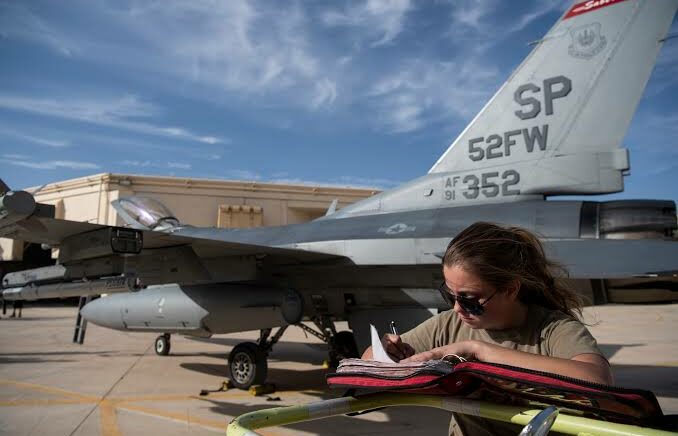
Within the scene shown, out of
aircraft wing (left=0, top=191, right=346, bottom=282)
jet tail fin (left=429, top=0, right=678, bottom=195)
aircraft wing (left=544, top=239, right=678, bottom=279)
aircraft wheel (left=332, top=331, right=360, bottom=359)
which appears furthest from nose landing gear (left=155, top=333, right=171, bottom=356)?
aircraft wing (left=544, top=239, right=678, bottom=279)

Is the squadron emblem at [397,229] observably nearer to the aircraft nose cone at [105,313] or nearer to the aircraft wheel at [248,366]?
the aircraft wheel at [248,366]

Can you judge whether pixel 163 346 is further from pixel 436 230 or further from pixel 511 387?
pixel 511 387

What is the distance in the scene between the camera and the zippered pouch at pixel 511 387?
120 cm

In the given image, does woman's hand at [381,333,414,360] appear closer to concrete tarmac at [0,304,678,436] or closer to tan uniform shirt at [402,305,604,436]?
tan uniform shirt at [402,305,604,436]

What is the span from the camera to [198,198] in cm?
2522

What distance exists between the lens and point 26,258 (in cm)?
3453

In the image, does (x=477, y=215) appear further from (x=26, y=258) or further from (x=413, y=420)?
(x=26, y=258)

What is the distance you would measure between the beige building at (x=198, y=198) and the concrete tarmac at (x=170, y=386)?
1091 centimetres

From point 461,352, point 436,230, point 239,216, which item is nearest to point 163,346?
point 436,230

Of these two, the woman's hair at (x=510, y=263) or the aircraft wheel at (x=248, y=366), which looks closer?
the woman's hair at (x=510, y=263)

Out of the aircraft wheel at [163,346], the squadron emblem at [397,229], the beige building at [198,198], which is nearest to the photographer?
the squadron emblem at [397,229]

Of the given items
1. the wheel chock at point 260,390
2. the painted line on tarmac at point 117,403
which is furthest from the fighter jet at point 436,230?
the painted line on tarmac at point 117,403

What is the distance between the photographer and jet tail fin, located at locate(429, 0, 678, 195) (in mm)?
5309

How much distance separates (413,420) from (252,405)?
2.05 m
